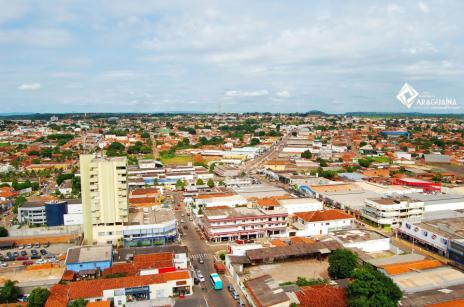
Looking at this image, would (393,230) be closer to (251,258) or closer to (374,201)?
(374,201)

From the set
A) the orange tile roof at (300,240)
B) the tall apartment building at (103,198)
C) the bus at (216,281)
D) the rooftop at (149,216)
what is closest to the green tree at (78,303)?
the bus at (216,281)

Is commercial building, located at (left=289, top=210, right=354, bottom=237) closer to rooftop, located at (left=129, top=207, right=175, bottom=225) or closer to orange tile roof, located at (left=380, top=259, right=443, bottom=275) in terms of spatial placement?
orange tile roof, located at (left=380, top=259, right=443, bottom=275)

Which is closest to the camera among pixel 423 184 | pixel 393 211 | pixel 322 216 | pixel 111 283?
pixel 111 283

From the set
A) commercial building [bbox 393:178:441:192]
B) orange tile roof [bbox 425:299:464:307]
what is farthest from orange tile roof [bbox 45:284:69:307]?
commercial building [bbox 393:178:441:192]

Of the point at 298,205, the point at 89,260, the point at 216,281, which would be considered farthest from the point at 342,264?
the point at 89,260

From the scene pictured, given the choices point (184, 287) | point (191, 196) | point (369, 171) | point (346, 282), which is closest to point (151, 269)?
point (184, 287)

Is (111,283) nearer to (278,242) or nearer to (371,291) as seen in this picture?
(278,242)
